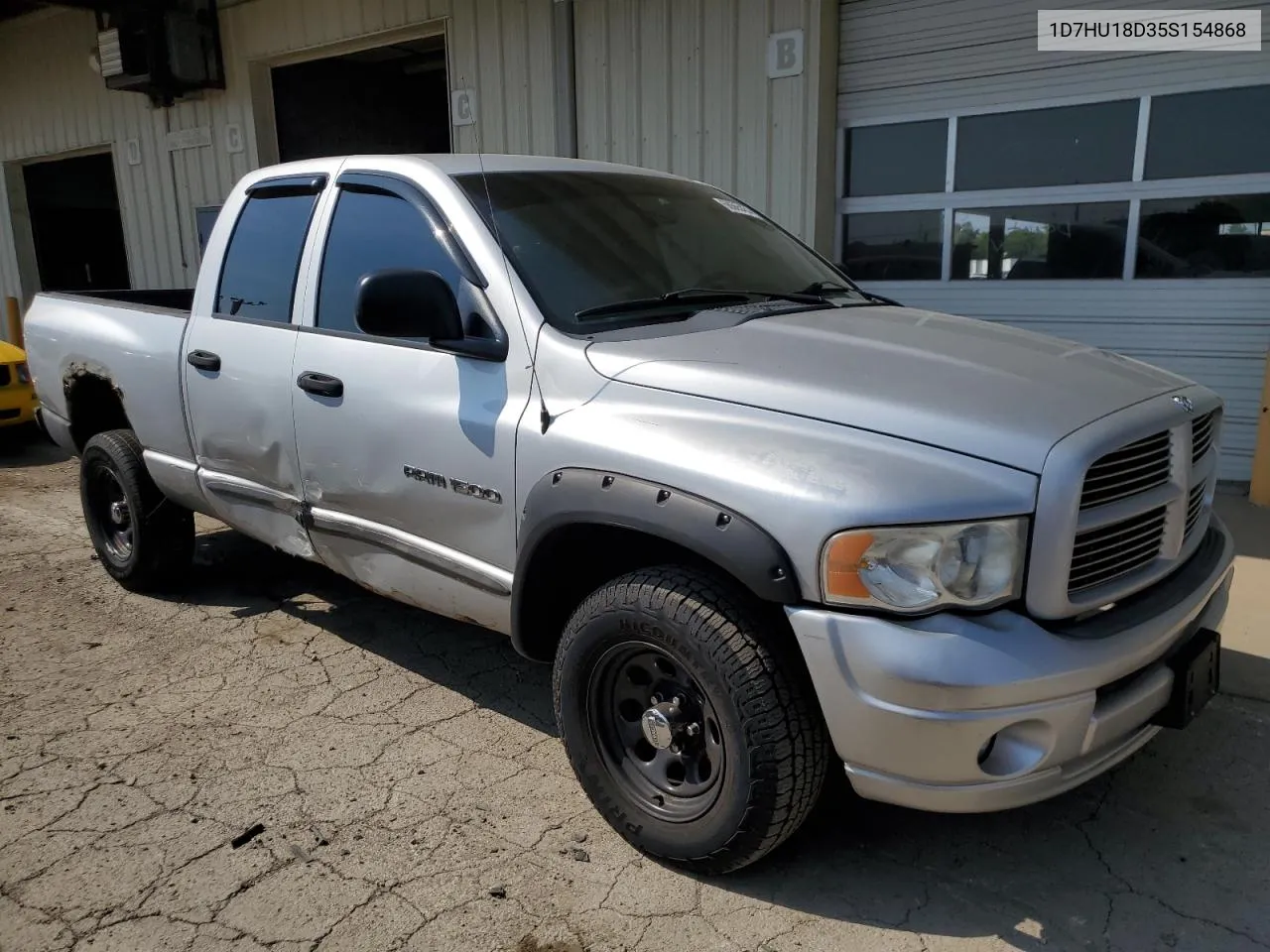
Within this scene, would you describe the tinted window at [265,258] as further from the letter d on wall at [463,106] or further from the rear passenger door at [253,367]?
the letter d on wall at [463,106]

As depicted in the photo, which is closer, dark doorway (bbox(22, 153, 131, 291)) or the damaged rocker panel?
the damaged rocker panel

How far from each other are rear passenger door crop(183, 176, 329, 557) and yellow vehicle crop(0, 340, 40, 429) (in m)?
5.62

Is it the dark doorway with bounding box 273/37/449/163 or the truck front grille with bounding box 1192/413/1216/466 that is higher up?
the dark doorway with bounding box 273/37/449/163

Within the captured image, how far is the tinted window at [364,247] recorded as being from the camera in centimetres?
319

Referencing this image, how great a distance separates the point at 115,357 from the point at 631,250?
2.78 metres

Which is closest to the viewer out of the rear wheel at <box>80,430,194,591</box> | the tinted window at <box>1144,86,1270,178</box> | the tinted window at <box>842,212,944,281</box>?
the rear wheel at <box>80,430,194,591</box>

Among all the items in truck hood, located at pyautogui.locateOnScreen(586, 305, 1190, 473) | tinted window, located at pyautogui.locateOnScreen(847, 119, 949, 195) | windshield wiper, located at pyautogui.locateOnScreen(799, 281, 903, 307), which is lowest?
truck hood, located at pyautogui.locateOnScreen(586, 305, 1190, 473)

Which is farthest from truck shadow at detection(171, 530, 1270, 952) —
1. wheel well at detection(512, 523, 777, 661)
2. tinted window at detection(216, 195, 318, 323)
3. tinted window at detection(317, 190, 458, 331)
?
tinted window at detection(216, 195, 318, 323)

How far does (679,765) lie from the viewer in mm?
2582

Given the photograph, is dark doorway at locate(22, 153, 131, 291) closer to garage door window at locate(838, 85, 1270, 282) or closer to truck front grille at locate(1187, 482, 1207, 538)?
garage door window at locate(838, 85, 1270, 282)

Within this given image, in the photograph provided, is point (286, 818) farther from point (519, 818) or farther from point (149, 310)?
point (149, 310)

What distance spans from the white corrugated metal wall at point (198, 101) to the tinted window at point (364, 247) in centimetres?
557

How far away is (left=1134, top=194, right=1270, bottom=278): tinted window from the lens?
595 cm

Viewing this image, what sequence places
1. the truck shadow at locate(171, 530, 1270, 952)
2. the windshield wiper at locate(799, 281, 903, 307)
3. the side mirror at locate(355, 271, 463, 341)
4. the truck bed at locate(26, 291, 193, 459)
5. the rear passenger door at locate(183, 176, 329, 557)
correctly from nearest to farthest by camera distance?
the truck shadow at locate(171, 530, 1270, 952)
the side mirror at locate(355, 271, 463, 341)
the windshield wiper at locate(799, 281, 903, 307)
the rear passenger door at locate(183, 176, 329, 557)
the truck bed at locate(26, 291, 193, 459)
